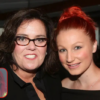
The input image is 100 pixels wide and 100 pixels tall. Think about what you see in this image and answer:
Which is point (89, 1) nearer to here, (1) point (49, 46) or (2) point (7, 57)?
(1) point (49, 46)

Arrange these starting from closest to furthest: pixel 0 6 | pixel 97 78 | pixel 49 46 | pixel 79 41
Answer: pixel 79 41, pixel 97 78, pixel 49 46, pixel 0 6

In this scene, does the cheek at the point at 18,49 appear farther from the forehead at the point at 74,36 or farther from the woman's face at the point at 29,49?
the forehead at the point at 74,36

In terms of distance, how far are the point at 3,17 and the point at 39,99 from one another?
129cm

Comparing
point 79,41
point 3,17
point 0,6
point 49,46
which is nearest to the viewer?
point 79,41

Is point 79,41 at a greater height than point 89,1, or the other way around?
point 89,1

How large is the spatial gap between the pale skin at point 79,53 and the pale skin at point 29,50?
0.16 m

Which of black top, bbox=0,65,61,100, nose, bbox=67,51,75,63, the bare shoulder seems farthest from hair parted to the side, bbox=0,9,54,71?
the bare shoulder

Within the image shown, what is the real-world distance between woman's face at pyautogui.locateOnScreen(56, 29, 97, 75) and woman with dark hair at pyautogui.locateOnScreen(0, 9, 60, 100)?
188 mm

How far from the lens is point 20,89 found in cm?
116

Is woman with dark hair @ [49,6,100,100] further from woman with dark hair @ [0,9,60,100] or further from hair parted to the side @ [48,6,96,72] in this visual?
woman with dark hair @ [0,9,60,100]

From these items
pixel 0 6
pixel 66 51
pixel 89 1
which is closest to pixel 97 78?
pixel 66 51

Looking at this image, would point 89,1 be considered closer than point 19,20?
No

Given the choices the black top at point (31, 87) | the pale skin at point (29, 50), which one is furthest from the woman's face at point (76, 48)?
the black top at point (31, 87)

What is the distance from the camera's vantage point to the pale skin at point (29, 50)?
1188 millimetres
